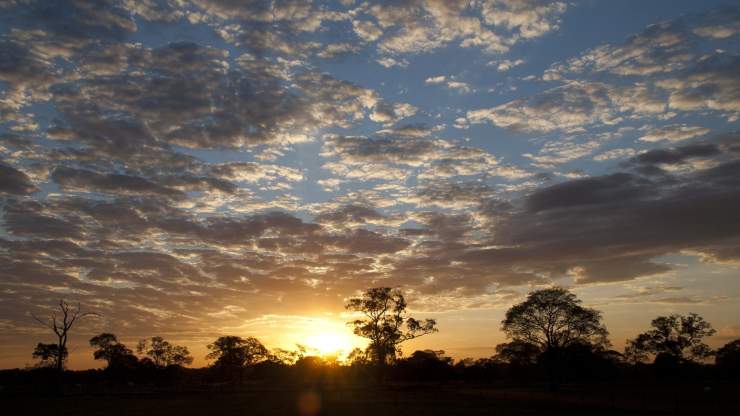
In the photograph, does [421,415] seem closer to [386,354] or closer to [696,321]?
[386,354]

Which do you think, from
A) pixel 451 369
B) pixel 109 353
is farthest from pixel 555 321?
pixel 109 353

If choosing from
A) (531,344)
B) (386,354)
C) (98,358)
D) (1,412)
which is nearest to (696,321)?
(531,344)

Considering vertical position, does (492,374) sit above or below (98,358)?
below

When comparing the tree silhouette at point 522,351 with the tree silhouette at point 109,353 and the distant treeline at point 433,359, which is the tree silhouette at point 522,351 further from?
the tree silhouette at point 109,353

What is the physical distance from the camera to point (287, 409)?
47.3m

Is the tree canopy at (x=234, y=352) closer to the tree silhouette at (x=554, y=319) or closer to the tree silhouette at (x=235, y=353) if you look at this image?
the tree silhouette at (x=235, y=353)

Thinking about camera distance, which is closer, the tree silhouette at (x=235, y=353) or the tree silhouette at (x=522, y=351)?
the tree silhouette at (x=522, y=351)

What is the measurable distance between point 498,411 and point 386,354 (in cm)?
5435

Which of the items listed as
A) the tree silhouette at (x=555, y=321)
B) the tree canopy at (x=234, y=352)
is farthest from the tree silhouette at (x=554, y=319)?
the tree canopy at (x=234, y=352)

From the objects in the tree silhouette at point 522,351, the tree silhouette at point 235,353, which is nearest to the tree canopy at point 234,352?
the tree silhouette at point 235,353

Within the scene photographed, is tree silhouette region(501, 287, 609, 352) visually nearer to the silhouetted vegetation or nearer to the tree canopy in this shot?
the silhouetted vegetation

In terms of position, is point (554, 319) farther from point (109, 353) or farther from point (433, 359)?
point (109, 353)

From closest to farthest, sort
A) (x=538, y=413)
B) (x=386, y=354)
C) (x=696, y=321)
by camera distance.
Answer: (x=538, y=413)
(x=386, y=354)
(x=696, y=321)

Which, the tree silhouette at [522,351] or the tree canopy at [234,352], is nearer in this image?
the tree silhouette at [522,351]
